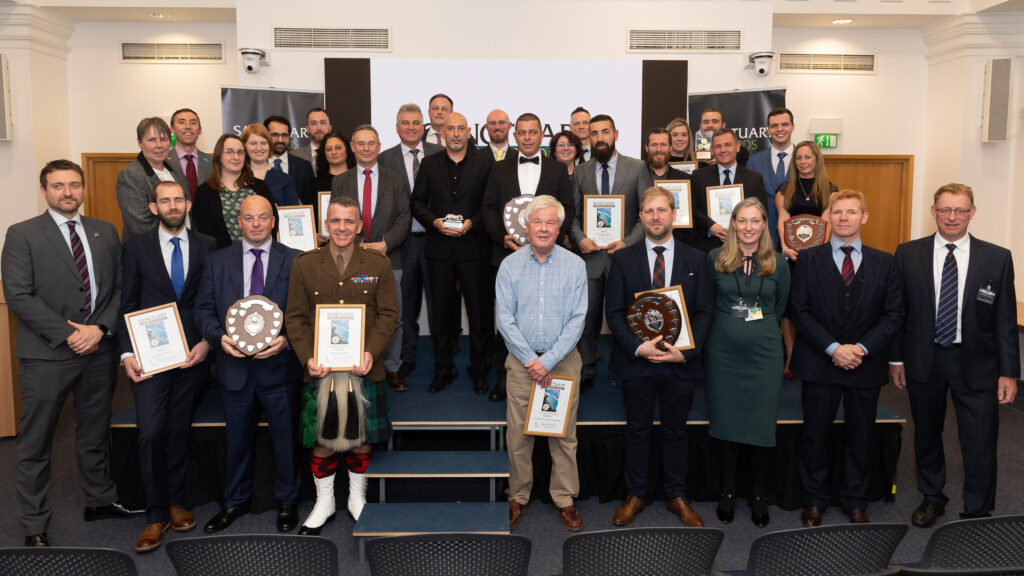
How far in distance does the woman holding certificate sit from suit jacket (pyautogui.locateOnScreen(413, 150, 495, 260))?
59.3 inches

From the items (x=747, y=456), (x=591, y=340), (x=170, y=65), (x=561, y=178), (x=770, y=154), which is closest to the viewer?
(x=747, y=456)

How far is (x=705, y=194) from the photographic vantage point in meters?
4.78

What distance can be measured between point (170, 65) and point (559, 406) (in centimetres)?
723

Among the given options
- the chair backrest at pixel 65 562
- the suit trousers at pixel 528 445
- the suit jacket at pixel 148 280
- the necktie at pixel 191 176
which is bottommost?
the suit trousers at pixel 528 445

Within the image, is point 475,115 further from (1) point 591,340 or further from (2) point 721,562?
(2) point 721,562

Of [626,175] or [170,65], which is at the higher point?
[170,65]

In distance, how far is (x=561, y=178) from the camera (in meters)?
4.38

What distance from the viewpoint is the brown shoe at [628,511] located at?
3828 mm

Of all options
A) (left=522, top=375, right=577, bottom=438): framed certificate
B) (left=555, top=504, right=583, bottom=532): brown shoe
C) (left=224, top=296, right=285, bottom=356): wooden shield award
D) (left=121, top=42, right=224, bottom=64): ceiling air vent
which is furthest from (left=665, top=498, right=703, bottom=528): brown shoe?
(left=121, top=42, right=224, bottom=64): ceiling air vent

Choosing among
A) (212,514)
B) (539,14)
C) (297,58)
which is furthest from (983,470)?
(297,58)

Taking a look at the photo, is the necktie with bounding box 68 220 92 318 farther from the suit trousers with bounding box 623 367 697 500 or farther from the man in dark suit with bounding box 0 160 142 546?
the suit trousers with bounding box 623 367 697 500

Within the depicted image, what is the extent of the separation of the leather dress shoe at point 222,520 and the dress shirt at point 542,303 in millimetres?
1821

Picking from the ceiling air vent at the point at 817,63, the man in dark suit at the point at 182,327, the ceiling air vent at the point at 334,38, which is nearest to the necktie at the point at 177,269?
the man in dark suit at the point at 182,327

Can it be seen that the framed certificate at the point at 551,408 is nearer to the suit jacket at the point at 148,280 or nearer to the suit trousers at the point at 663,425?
the suit trousers at the point at 663,425
